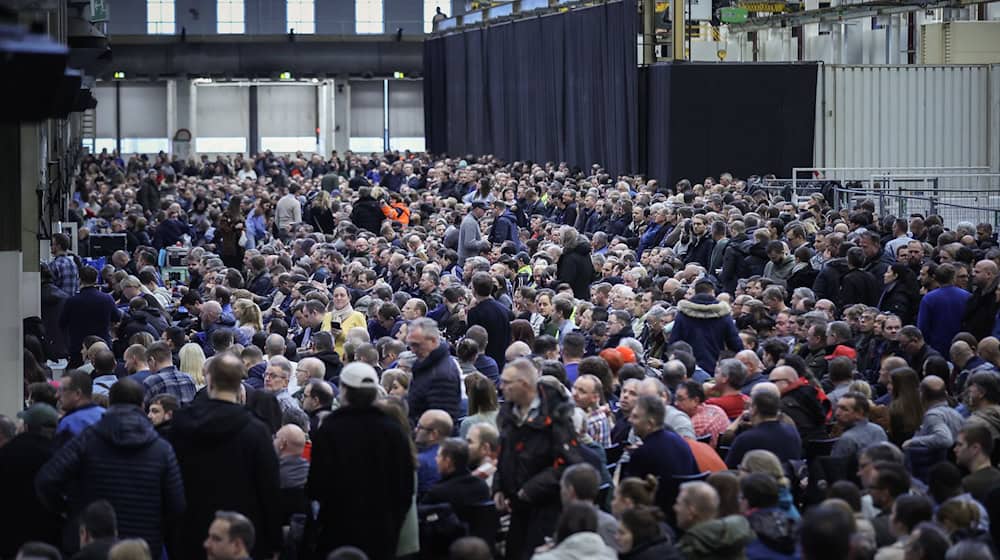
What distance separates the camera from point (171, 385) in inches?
354

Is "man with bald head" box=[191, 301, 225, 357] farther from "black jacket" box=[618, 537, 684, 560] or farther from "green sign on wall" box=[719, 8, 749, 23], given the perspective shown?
"green sign on wall" box=[719, 8, 749, 23]

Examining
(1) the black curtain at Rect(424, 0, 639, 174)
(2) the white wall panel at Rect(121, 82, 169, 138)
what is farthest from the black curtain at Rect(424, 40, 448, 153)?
(2) the white wall panel at Rect(121, 82, 169, 138)

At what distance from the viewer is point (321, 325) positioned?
11.7 metres

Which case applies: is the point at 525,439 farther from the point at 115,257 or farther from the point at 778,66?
the point at 778,66

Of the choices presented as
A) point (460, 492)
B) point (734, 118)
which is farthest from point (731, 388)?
point (734, 118)

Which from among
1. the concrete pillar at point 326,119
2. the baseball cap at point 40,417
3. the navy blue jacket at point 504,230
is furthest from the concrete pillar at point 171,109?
the baseball cap at point 40,417

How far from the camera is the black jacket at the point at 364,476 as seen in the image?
632 cm

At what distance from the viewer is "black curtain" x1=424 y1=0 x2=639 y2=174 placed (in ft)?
84.7

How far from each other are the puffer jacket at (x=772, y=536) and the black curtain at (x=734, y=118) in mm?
18550

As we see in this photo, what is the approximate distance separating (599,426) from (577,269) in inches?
263

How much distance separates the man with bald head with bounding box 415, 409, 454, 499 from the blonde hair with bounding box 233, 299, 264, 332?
4.81 metres

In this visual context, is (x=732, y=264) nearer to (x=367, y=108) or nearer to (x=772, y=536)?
(x=772, y=536)

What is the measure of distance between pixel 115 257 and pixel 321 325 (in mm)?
4247

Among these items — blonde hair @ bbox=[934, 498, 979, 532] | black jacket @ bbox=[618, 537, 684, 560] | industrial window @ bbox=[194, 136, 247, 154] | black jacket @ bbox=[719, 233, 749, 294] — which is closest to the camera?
black jacket @ bbox=[618, 537, 684, 560]
